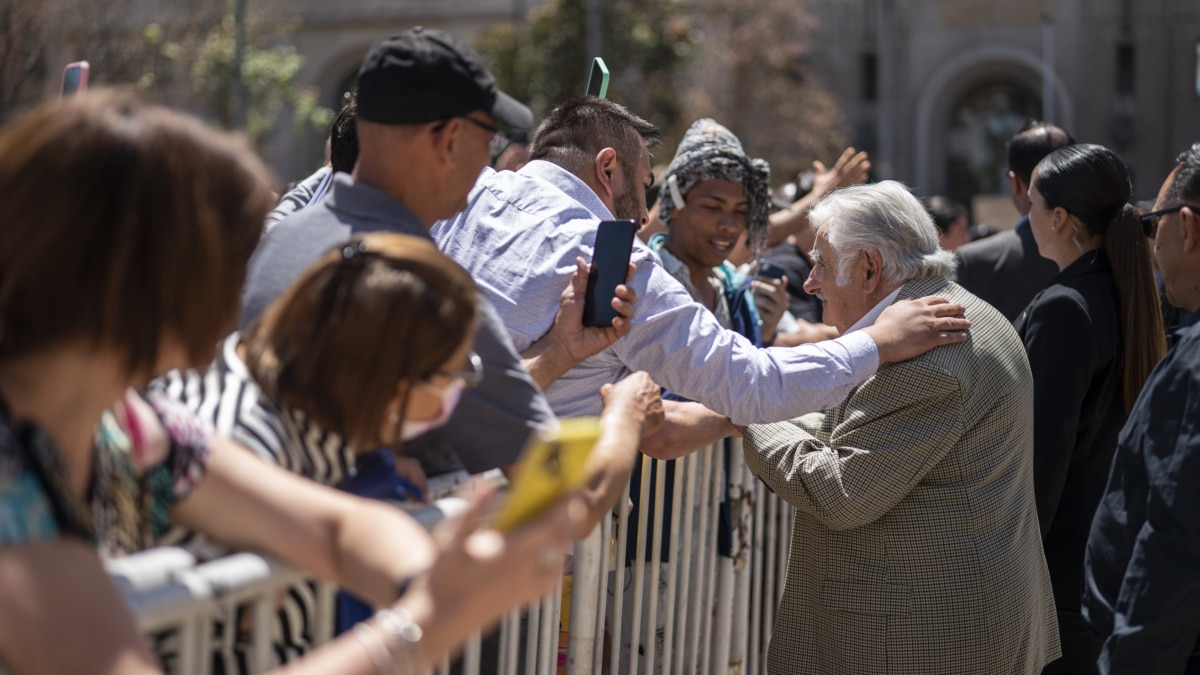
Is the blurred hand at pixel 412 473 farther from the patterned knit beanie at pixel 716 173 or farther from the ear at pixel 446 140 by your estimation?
the patterned knit beanie at pixel 716 173

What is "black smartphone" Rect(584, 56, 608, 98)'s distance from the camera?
4.08 meters

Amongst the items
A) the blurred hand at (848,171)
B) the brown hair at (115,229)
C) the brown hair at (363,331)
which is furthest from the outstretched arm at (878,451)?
the blurred hand at (848,171)

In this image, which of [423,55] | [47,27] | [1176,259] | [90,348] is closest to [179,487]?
[90,348]

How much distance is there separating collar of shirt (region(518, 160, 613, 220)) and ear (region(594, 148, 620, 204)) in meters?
0.20

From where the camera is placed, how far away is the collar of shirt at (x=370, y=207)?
7.71ft

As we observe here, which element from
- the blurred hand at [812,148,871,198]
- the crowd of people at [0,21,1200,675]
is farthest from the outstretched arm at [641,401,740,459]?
the blurred hand at [812,148,871,198]

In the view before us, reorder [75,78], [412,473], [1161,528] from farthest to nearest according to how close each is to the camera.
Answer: [75,78] < [1161,528] < [412,473]

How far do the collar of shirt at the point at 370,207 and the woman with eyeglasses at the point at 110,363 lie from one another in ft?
2.29

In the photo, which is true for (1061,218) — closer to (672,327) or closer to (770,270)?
(672,327)

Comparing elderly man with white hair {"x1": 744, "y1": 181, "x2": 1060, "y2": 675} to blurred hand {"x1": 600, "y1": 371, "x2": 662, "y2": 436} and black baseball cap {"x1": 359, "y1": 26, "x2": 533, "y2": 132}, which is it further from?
black baseball cap {"x1": 359, "y1": 26, "x2": 533, "y2": 132}

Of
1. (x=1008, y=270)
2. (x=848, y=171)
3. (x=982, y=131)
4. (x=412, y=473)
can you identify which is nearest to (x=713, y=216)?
(x=848, y=171)

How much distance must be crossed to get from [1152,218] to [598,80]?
1784 millimetres

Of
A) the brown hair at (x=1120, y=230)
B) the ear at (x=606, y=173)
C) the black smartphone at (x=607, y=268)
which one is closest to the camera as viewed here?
the black smartphone at (x=607, y=268)

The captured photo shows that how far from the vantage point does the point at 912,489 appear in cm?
313
